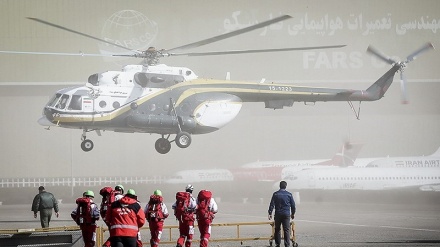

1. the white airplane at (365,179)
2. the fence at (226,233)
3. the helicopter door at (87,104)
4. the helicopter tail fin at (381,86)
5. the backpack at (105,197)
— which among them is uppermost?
the helicopter tail fin at (381,86)

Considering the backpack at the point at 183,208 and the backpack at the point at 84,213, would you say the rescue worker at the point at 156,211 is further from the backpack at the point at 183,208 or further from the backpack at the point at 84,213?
the backpack at the point at 84,213

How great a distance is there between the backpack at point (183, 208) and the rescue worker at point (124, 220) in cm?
379

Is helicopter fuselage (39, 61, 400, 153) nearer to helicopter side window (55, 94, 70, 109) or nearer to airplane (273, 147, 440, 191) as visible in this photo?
helicopter side window (55, 94, 70, 109)

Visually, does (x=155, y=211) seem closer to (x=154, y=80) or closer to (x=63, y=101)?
(x=63, y=101)

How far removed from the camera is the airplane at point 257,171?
41.7 m

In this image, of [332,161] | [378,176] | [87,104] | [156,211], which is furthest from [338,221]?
[156,211]

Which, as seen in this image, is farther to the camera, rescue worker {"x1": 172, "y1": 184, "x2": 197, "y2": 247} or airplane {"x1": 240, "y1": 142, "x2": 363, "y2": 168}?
airplane {"x1": 240, "y1": 142, "x2": 363, "y2": 168}

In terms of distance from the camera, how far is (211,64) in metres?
40.0

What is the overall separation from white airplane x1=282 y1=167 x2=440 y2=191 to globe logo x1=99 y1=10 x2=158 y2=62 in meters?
9.78

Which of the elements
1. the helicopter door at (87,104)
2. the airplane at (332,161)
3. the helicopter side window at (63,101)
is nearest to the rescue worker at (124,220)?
the helicopter side window at (63,101)

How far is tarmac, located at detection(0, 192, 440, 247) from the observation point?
23.2 meters

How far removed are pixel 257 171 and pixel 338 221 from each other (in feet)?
31.7

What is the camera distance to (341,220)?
111ft

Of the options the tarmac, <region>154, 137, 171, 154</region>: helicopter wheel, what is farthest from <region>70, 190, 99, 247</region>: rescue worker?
<region>154, 137, 171, 154</region>: helicopter wheel
